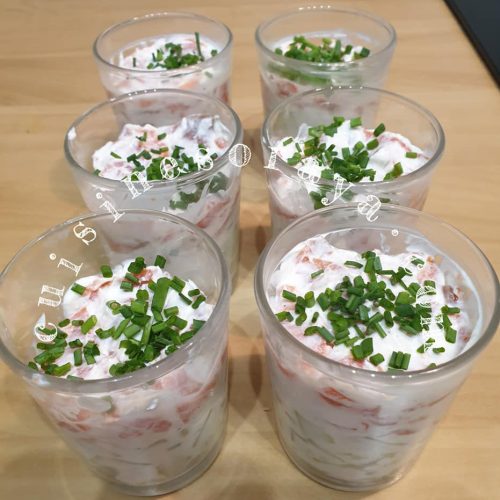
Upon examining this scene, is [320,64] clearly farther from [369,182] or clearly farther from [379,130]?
[369,182]

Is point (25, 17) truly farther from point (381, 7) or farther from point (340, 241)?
point (340, 241)

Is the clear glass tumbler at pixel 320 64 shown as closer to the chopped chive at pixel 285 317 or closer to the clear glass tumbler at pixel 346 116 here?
the clear glass tumbler at pixel 346 116

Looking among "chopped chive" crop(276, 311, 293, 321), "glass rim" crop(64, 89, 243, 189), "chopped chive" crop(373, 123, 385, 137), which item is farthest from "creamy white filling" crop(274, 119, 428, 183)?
"chopped chive" crop(276, 311, 293, 321)

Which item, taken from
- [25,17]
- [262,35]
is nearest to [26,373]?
[262,35]

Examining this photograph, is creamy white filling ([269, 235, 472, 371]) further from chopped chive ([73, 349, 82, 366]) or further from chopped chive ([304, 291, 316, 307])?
chopped chive ([73, 349, 82, 366])

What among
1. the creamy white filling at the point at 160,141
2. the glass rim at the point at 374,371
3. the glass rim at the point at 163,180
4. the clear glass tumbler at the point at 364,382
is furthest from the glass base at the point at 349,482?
the creamy white filling at the point at 160,141

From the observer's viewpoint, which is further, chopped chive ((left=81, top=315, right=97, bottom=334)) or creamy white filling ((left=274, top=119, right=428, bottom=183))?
creamy white filling ((left=274, top=119, right=428, bottom=183))
